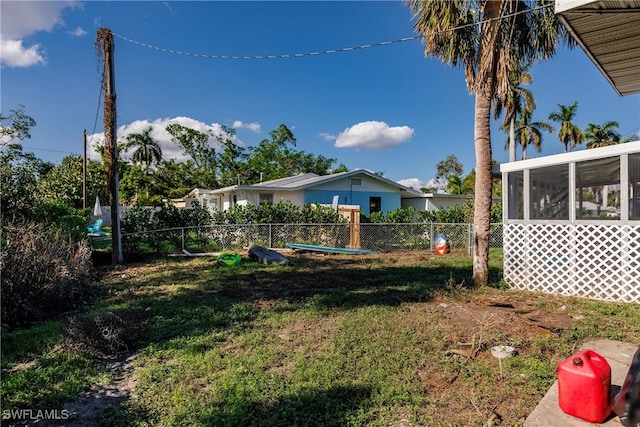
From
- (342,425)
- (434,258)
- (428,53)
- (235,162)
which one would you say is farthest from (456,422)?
(235,162)

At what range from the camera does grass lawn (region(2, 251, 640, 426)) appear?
9.05 ft

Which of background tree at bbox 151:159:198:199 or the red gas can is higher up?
background tree at bbox 151:159:198:199

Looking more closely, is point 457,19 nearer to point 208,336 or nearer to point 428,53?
point 428,53

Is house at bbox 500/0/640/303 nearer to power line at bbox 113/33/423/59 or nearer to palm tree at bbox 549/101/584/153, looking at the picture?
power line at bbox 113/33/423/59

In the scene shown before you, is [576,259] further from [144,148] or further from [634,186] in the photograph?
[144,148]

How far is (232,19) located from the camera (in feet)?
32.3

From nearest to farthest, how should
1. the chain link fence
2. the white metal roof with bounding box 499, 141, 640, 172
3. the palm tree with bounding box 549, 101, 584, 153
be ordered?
the white metal roof with bounding box 499, 141, 640, 172 → the chain link fence → the palm tree with bounding box 549, 101, 584, 153

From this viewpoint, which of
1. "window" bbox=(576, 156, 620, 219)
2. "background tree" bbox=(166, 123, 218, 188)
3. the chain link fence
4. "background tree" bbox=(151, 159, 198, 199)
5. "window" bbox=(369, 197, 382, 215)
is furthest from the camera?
"background tree" bbox=(166, 123, 218, 188)

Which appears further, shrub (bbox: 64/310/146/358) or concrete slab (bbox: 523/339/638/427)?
shrub (bbox: 64/310/146/358)

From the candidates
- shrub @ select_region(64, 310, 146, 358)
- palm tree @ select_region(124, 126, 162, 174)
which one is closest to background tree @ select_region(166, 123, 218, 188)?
palm tree @ select_region(124, 126, 162, 174)

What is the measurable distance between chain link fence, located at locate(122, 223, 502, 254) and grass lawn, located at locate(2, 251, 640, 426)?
19.3 ft

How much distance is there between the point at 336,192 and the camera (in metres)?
18.7

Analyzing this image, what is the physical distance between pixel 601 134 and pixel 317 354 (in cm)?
4430

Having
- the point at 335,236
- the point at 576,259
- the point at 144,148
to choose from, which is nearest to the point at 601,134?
the point at 335,236
